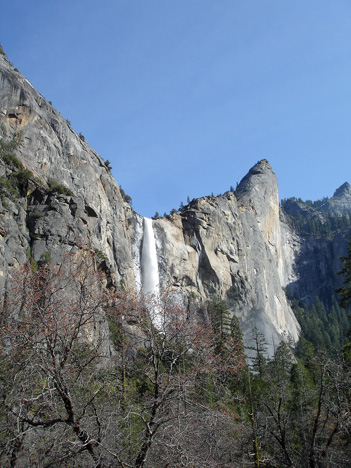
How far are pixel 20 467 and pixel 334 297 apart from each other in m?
95.3

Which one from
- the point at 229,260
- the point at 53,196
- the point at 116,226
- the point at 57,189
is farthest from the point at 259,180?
the point at 53,196

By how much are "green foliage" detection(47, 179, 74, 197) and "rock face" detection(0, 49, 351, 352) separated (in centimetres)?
9

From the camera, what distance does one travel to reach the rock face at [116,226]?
110 feet

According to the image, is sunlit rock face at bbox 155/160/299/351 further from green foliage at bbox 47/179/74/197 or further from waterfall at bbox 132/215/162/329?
green foliage at bbox 47/179/74/197

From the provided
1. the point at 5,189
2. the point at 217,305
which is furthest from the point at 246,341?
the point at 5,189

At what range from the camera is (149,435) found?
331 inches

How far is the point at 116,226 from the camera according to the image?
150 ft

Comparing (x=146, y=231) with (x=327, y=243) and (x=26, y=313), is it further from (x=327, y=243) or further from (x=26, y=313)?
(x=327, y=243)

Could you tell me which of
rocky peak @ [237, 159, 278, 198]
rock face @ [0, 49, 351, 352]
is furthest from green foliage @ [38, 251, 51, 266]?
rocky peak @ [237, 159, 278, 198]

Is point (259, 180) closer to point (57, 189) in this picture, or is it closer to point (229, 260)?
point (229, 260)

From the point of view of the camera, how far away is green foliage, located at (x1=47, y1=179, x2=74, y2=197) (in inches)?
1442

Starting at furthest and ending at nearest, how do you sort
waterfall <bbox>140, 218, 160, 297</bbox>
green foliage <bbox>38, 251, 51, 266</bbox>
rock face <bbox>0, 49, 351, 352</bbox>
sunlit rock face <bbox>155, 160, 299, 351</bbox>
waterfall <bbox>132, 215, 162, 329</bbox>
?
sunlit rock face <bbox>155, 160, 299, 351</bbox> < waterfall <bbox>132, 215, 162, 329</bbox> < waterfall <bbox>140, 218, 160, 297</bbox> < rock face <bbox>0, 49, 351, 352</bbox> < green foliage <bbox>38, 251, 51, 266</bbox>

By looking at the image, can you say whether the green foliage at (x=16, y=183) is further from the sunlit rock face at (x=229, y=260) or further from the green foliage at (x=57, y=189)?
the sunlit rock face at (x=229, y=260)

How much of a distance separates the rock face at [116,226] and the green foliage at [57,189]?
92 millimetres
